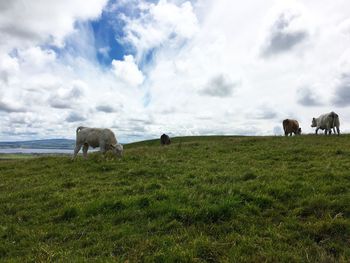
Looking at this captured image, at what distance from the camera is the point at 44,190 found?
1190 cm

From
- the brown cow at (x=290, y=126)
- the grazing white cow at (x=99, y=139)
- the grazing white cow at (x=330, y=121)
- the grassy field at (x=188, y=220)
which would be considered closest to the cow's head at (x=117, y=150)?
the grazing white cow at (x=99, y=139)

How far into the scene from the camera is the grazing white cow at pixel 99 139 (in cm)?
2102

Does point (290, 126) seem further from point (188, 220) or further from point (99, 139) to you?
point (188, 220)

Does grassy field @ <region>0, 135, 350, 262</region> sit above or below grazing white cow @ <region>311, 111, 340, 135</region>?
below

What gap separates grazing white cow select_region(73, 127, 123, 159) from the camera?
21016mm

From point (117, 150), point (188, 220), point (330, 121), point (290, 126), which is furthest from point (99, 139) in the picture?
point (290, 126)

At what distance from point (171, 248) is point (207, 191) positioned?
155 inches

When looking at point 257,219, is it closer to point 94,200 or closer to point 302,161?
point 94,200

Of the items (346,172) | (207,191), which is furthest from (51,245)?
(346,172)

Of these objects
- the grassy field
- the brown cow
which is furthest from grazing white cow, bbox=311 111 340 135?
the grassy field

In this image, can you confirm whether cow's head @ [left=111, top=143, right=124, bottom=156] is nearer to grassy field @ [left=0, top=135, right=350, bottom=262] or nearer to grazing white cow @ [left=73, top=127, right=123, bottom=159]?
grazing white cow @ [left=73, top=127, right=123, bottom=159]

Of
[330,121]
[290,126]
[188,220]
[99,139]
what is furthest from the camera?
[290,126]

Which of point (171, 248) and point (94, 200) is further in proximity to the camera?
point (94, 200)

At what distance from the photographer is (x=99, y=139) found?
21.2 meters
